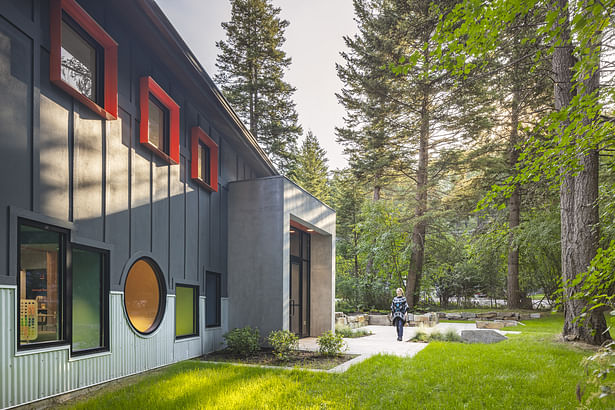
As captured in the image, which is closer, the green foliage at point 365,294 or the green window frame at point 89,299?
the green window frame at point 89,299

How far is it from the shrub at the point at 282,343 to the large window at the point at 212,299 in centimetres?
135

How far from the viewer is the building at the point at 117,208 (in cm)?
504

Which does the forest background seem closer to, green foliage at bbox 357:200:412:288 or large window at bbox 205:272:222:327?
green foliage at bbox 357:200:412:288

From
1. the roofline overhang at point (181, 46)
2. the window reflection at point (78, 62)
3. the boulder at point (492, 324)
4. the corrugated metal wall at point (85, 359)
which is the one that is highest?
the roofline overhang at point (181, 46)

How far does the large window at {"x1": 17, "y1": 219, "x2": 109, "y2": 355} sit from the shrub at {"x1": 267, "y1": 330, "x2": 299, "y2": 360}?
11.3ft

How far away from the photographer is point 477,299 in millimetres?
29203

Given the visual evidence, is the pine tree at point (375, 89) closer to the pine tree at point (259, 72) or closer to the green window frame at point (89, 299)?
the pine tree at point (259, 72)

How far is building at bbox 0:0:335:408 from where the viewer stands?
16.5ft

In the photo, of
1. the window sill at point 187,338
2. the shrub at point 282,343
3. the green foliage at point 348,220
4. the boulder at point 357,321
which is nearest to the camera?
the window sill at point 187,338

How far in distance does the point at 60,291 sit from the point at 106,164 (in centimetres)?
197

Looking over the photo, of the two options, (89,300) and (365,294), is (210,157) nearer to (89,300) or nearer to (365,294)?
(89,300)

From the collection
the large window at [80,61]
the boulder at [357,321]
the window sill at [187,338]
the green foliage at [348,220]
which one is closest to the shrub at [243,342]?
the window sill at [187,338]

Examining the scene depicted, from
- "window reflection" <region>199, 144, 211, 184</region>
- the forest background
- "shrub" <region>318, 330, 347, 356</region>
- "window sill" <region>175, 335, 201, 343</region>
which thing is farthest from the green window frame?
the forest background

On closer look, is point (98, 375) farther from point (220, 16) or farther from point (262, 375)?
point (220, 16)
